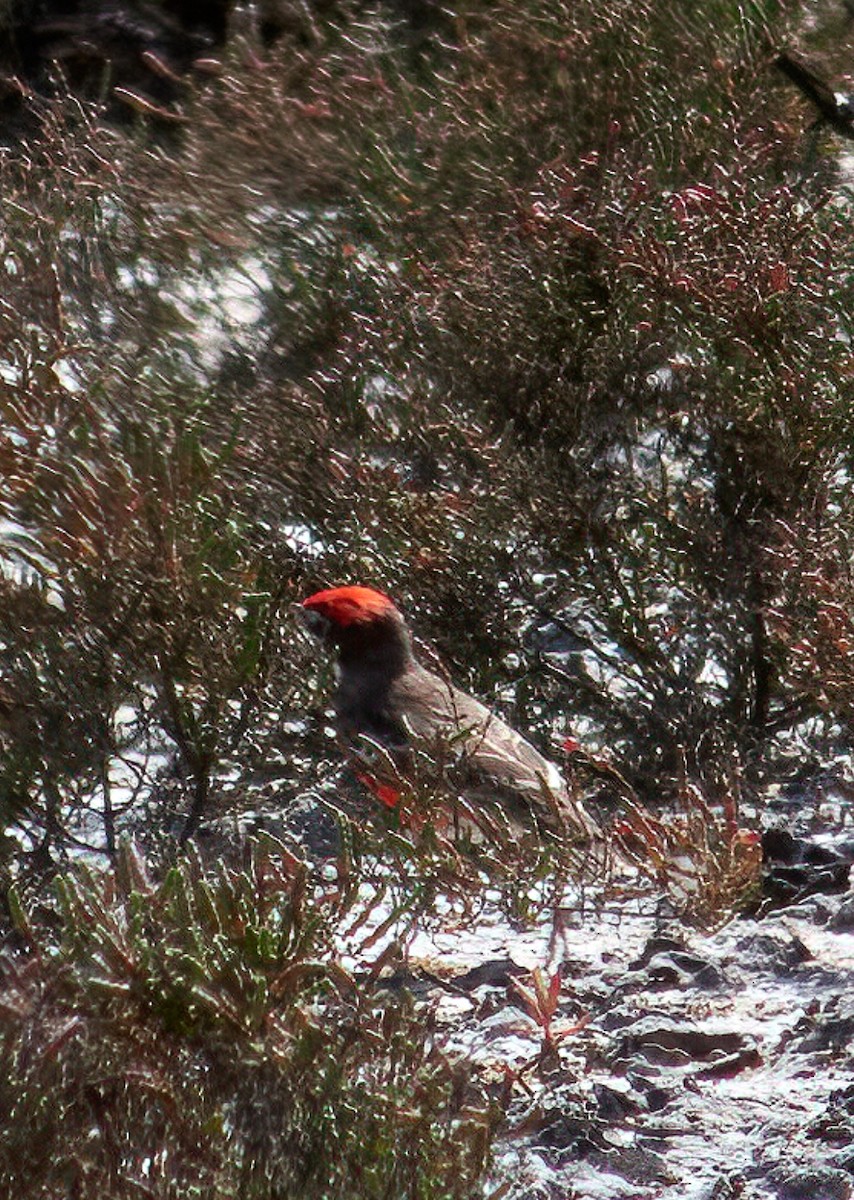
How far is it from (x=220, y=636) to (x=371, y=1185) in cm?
Answer: 177

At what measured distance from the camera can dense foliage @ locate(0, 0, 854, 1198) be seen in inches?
147

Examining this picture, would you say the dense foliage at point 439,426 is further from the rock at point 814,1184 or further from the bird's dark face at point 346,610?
the rock at point 814,1184

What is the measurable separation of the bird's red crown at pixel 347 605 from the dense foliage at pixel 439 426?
0.13 metres

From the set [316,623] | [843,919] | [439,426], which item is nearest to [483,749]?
[316,623]

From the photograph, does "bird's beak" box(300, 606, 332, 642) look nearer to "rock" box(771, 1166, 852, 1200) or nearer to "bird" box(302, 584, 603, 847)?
"bird" box(302, 584, 603, 847)

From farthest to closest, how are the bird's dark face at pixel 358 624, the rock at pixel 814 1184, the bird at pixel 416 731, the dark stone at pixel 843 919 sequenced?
1. the bird's dark face at pixel 358 624
2. the bird at pixel 416 731
3. the dark stone at pixel 843 919
4. the rock at pixel 814 1184

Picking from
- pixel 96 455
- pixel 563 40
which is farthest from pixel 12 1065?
pixel 563 40

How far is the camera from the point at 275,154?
200 inches

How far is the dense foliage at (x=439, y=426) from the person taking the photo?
3.75 meters

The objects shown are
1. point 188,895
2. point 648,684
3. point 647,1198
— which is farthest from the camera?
point 648,684

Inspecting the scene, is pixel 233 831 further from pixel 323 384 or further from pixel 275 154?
pixel 275 154

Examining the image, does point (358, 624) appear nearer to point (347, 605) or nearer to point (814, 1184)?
point (347, 605)

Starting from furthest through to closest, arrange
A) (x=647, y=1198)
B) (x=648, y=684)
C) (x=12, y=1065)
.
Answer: (x=648, y=684)
(x=647, y=1198)
(x=12, y=1065)

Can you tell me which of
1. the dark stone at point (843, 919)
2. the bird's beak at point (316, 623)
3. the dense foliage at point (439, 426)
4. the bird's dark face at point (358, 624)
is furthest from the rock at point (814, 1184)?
the bird's beak at point (316, 623)
